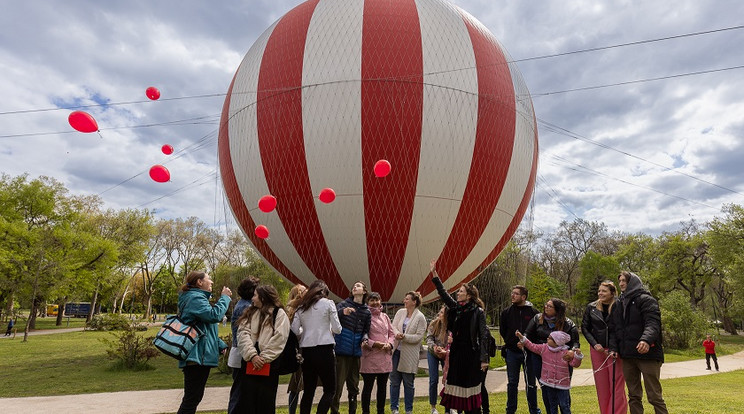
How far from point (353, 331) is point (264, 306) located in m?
1.32

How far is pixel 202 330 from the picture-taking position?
3635 millimetres

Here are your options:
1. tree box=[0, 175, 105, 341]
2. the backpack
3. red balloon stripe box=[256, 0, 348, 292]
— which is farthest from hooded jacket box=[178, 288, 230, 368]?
tree box=[0, 175, 105, 341]

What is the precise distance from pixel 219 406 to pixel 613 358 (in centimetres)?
443

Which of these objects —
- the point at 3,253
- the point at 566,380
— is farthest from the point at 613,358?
the point at 3,253

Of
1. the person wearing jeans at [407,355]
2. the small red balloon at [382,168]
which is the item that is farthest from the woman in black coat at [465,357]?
the small red balloon at [382,168]

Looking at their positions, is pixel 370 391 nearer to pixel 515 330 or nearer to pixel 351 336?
pixel 351 336

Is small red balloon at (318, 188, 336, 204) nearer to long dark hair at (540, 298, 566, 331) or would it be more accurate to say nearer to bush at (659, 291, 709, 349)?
long dark hair at (540, 298, 566, 331)

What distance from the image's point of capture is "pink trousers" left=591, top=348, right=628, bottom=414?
421 centimetres

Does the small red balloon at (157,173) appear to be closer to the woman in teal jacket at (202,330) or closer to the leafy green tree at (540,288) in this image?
the woman in teal jacket at (202,330)

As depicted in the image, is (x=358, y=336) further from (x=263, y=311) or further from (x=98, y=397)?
(x=98, y=397)

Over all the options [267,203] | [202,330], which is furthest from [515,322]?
[267,203]

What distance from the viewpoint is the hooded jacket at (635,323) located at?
387 cm

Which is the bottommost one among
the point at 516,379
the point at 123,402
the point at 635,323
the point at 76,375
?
the point at 76,375

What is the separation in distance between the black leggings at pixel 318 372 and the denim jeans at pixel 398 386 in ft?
4.12
